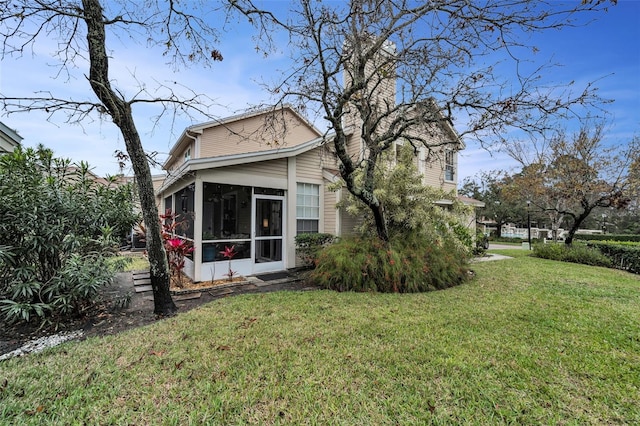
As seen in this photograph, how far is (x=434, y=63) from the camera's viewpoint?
6273mm

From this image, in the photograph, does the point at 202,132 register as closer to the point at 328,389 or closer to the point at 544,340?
the point at 328,389

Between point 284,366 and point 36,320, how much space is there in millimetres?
4434

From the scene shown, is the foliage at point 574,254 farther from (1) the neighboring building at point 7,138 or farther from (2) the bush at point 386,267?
(1) the neighboring building at point 7,138

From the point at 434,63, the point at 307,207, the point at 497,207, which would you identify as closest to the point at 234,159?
the point at 307,207

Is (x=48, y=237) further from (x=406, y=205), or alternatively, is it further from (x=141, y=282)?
(x=406, y=205)

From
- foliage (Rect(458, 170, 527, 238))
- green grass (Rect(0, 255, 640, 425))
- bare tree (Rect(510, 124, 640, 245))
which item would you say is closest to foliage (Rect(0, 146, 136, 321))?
green grass (Rect(0, 255, 640, 425))

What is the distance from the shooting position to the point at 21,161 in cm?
438

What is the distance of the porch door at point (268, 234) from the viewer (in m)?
8.26

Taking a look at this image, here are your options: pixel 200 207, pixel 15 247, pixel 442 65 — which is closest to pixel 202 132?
pixel 200 207

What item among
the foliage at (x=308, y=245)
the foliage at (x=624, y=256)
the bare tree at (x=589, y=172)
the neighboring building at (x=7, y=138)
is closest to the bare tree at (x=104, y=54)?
the neighboring building at (x=7, y=138)

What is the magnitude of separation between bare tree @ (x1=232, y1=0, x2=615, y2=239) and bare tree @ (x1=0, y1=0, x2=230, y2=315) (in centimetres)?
187

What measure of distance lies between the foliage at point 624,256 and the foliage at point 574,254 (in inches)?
10.6

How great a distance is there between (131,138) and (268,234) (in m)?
4.68

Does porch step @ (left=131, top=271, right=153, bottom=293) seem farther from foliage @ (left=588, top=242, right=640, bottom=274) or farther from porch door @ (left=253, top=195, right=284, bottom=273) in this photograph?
foliage @ (left=588, top=242, right=640, bottom=274)
